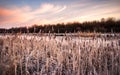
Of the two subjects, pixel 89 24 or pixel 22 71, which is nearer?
pixel 22 71

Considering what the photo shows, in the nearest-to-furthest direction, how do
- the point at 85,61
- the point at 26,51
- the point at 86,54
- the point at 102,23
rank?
the point at 85,61, the point at 86,54, the point at 26,51, the point at 102,23

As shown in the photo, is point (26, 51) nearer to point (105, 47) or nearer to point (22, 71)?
point (22, 71)

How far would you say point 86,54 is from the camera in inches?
227

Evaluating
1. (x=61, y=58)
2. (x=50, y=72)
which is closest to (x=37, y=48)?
(x=61, y=58)

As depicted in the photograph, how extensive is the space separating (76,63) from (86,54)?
2.69 feet

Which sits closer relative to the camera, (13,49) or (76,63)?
(76,63)

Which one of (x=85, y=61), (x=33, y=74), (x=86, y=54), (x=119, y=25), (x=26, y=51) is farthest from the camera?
(x=119, y=25)

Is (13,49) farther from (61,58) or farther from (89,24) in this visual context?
(89,24)

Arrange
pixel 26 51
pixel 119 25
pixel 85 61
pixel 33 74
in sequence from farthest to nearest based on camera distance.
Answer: pixel 119 25 → pixel 26 51 → pixel 85 61 → pixel 33 74

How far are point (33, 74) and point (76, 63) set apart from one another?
0.81 metres

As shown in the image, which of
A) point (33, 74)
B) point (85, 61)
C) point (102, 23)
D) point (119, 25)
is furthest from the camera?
point (102, 23)

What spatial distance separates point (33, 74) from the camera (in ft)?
15.9

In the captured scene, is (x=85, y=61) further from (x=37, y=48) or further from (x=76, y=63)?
(x=37, y=48)

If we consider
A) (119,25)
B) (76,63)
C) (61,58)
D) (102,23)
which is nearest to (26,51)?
(61,58)
